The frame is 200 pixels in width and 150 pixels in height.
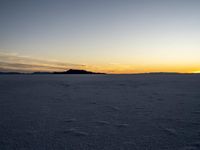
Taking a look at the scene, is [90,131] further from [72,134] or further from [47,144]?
[47,144]

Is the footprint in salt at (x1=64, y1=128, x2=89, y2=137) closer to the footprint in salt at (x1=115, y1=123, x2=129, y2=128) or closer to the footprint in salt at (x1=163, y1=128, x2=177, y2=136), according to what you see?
the footprint in salt at (x1=115, y1=123, x2=129, y2=128)

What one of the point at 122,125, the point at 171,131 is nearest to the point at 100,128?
the point at 122,125

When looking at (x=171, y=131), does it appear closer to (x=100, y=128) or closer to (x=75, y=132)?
(x=100, y=128)

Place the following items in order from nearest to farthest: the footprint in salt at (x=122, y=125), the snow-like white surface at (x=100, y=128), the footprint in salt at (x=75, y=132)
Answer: the snow-like white surface at (x=100, y=128), the footprint in salt at (x=75, y=132), the footprint in salt at (x=122, y=125)

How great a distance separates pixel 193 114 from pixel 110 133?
163cm

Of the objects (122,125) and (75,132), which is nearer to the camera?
(75,132)

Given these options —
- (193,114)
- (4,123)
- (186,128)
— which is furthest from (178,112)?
(4,123)

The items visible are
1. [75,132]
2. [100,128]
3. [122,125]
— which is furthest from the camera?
[122,125]

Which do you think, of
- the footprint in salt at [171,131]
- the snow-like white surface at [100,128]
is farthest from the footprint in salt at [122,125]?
the footprint in salt at [171,131]

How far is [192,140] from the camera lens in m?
1.98

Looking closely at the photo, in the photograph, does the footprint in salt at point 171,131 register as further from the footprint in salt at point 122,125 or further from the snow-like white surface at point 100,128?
the footprint in salt at point 122,125

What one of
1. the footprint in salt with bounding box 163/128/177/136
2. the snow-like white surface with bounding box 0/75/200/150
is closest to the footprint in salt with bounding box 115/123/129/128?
the snow-like white surface with bounding box 0/75/200/150

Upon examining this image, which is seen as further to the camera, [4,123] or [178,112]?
[178,112]

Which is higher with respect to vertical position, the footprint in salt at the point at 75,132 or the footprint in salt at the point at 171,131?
the footprint in salt at the point at 171,131
